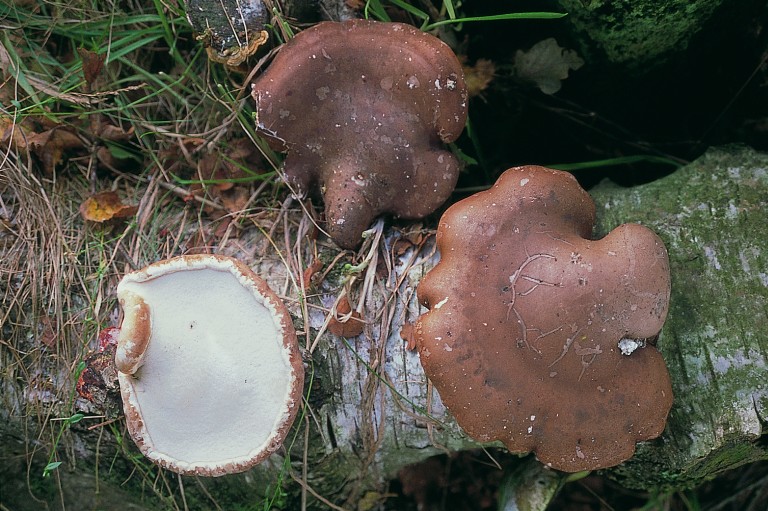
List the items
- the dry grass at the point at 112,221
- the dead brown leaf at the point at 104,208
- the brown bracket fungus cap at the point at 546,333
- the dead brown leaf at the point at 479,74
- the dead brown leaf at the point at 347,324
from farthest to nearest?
1. the dead brown leaf at the point at 479,74
2. the dead brown leaf at the point at 104,208
3. the dry grass at the point at 112,221
4. the dead brown leaf at the point at 347,324
5. the brown bracket fungus cap at the point at 546,333

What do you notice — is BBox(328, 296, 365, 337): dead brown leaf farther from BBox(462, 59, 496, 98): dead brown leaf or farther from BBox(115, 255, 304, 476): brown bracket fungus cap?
BBox(462, 59, 496, 98): dead brown leaf

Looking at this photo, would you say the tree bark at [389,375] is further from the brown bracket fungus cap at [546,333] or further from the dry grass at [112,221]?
the brown bracket fungus cap at [546,333]

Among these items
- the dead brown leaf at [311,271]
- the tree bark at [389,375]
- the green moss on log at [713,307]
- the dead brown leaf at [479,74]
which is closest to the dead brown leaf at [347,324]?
the tree bark at [389,375]

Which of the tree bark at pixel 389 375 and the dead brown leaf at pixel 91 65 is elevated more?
the dead brown leaf at pixel 91 65

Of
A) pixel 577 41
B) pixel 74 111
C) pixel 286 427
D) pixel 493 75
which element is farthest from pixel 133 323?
pixel 577 41

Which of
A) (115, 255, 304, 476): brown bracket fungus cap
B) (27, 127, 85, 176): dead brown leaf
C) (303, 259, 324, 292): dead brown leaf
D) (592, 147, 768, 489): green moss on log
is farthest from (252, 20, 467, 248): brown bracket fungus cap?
(27, 127, 85, 176): dead brown leaf

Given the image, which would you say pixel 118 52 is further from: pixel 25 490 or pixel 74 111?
pixel 25 490
